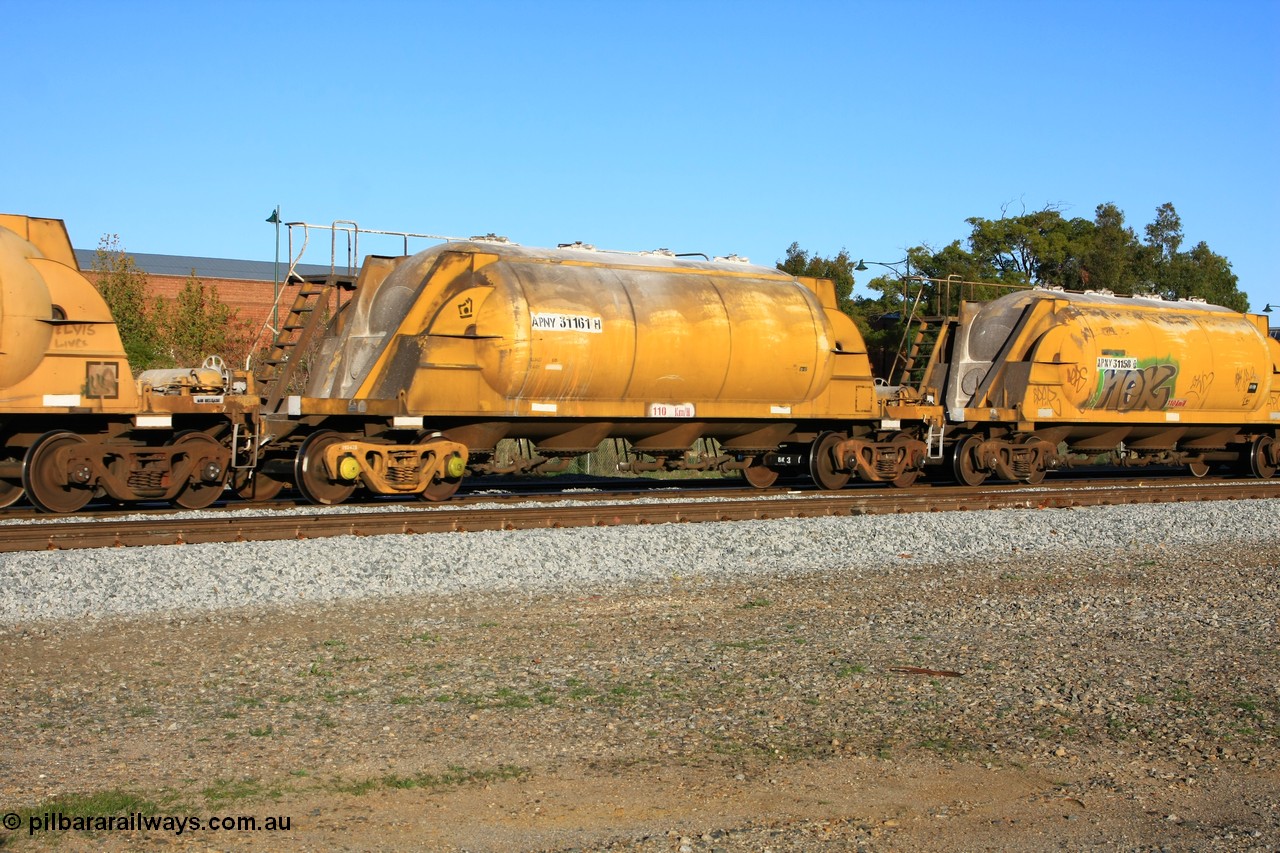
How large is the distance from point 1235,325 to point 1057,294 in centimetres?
498

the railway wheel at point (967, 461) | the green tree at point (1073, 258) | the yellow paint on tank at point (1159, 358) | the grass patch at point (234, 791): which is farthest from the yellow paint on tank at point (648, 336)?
the green tree at point (1073, 258)

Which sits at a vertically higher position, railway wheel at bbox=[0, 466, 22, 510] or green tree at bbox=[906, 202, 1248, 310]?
green tree at bbox=[906, 202, 1248, 310]

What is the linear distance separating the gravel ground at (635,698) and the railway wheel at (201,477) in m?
4.10

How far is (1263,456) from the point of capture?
25547mm

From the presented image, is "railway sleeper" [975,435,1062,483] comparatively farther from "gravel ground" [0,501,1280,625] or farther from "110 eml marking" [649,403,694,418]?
"110 eml marking" [649,403,694,418]

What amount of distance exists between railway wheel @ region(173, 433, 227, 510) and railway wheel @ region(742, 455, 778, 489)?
8261 millimetres

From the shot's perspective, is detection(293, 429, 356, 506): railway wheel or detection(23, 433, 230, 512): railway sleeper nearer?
detection(23, 433, 230, 512): railway sleeper

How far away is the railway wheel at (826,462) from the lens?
2007cm

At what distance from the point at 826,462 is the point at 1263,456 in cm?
1092

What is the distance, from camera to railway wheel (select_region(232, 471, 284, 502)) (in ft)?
54.6

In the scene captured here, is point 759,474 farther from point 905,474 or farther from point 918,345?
point 918,345

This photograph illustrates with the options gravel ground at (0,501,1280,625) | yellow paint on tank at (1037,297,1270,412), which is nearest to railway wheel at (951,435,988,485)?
yellow paint on tank at (1037,297,1270,412)

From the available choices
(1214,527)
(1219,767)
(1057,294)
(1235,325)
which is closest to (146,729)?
(1219,767)

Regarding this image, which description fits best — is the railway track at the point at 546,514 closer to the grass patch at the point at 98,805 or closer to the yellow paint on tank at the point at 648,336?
the yellow paint on tank at the point at 648,336
